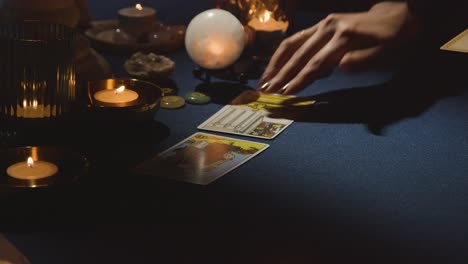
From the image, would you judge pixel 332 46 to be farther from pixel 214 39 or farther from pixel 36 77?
pixel 36 77

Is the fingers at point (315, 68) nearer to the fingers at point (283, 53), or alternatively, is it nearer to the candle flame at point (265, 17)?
the fingers at point (283, 53)

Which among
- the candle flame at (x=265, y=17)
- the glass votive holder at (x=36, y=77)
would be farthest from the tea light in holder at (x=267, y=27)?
the glass votive holder at (x=36, y=77)

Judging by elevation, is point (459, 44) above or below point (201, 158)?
above

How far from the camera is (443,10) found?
6.35 feet

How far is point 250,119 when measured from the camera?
1.40 metres

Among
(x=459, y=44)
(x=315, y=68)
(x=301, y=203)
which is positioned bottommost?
(x=301, y=203)

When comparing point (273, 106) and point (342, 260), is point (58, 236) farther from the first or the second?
point (273, 106)

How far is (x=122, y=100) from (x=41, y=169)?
32cm

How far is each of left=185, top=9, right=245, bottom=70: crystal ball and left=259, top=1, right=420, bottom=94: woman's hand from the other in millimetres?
126

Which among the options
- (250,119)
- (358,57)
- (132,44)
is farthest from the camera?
(132,44)

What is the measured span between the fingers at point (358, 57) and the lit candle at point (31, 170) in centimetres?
74

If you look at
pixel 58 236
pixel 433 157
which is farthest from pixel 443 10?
pixel 58 236

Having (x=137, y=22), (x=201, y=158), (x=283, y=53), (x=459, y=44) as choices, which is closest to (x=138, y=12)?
(x=137, y=22)

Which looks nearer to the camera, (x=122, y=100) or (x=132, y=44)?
(x=122, y=100)
